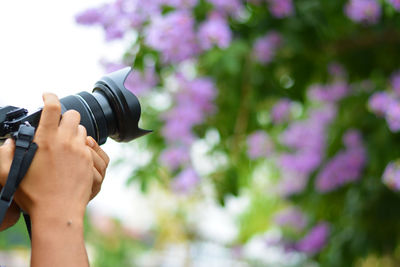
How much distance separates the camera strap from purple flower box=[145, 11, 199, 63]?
988 millimetres

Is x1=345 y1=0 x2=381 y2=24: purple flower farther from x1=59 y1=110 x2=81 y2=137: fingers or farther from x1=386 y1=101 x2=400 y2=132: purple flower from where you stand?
x1=59 y1=110 x2=81 y2=137: fingers

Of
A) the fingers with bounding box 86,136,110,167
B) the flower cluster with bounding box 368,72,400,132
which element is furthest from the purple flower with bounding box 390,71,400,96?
the fingers with bounding box 86,136,110,167

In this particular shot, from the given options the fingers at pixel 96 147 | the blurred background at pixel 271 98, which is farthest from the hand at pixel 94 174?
the blurred background at pixel 271 98

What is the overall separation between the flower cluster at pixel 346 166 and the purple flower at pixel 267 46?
0.50 meters

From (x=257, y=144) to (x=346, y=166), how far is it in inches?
12.8

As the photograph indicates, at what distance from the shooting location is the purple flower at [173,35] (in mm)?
1661

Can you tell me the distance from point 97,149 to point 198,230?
28.4ft

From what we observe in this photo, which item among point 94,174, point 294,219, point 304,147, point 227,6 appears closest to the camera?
point 94,174

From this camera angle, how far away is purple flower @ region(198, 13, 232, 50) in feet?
5.48

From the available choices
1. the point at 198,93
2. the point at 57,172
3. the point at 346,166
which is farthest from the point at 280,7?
the point at 57,172

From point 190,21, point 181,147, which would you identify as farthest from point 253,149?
point 190,21

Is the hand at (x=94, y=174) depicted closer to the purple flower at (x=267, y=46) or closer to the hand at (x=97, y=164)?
the hand at (x=97, y=164)

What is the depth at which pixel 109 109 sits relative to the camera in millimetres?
903

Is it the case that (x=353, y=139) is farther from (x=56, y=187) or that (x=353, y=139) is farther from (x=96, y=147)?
(x=56, y=187)
